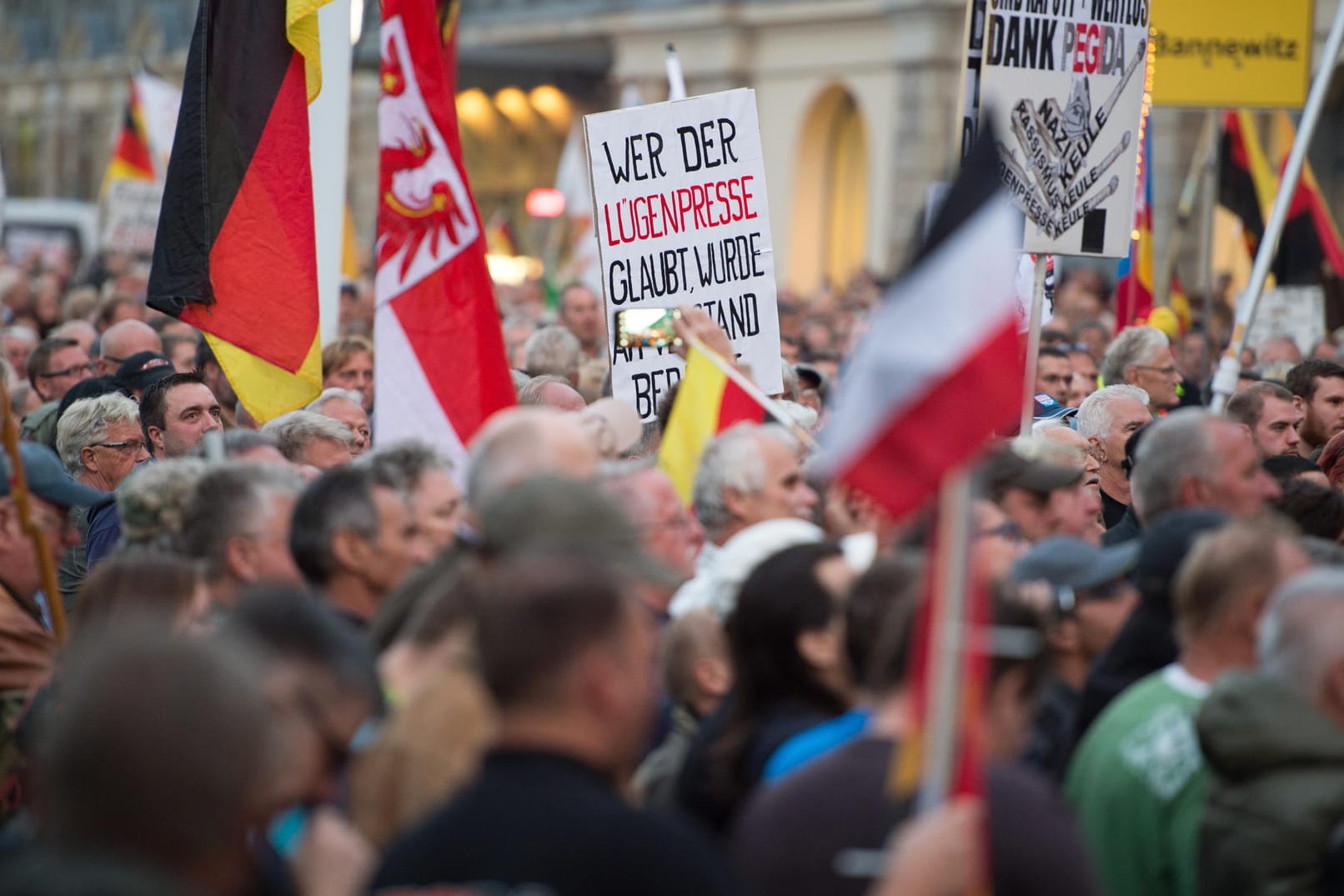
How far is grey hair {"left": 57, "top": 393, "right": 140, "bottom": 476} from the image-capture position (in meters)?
7.81

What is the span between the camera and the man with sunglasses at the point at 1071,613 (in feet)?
14.9

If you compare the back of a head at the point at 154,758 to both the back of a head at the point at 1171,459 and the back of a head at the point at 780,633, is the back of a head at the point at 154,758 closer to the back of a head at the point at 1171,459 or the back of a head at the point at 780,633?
the back of a head at the point at 780,633

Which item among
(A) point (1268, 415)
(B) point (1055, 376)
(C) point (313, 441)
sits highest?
(C) point (313, 441)

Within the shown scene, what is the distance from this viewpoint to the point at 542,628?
2760mm

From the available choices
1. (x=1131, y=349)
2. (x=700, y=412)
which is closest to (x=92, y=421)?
(x=700, y=412)

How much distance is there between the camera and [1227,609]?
3951 millimetres

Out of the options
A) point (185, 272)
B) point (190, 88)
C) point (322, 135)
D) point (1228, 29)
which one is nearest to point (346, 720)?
point (185, 272)

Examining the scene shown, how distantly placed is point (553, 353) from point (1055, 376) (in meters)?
2.74

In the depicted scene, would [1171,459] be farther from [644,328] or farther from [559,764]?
[644,328]

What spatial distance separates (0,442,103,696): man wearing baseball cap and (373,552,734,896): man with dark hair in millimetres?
2485

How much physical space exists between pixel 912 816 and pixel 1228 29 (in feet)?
29.0

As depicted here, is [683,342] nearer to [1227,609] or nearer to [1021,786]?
[1227,609]

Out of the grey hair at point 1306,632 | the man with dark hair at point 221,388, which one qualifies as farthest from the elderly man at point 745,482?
the man with dark hair at point 221,388

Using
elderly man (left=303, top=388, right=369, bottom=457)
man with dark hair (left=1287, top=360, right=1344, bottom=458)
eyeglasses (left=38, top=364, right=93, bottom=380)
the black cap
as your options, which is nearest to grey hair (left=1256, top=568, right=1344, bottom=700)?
elderly man (left=303, top=388, right=369, bottom=457)
